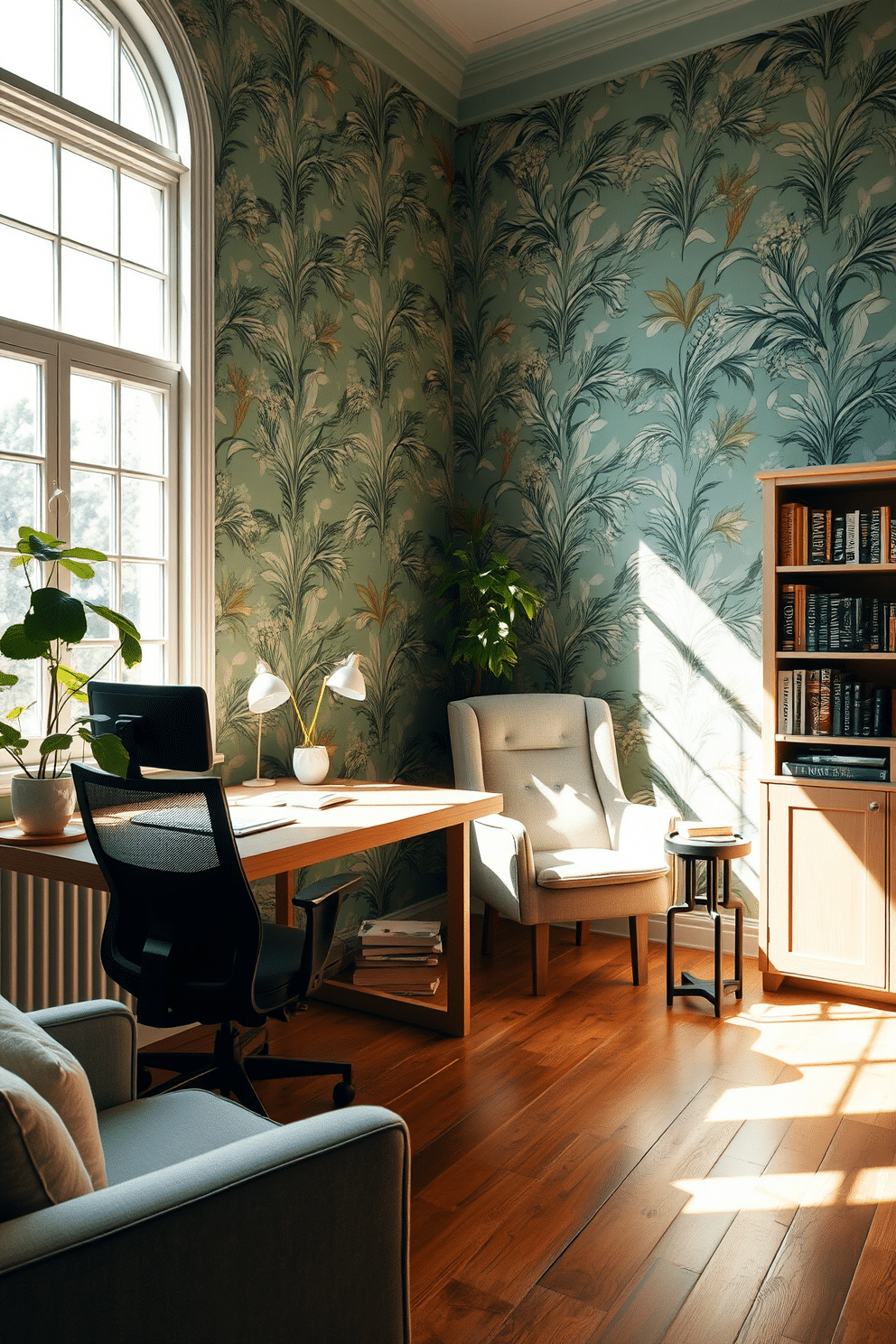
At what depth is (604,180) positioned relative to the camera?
4.02 m

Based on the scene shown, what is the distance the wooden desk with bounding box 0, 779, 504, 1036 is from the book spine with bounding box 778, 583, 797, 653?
3.97 feet

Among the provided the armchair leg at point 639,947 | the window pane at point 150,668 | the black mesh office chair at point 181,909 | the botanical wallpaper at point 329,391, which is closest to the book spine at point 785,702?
the armchair leg at point 639,947

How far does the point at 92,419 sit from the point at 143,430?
7.5 inches

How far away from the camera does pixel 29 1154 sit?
3.29ft

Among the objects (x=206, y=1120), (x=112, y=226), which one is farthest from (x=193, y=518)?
(x=206, y=1120)

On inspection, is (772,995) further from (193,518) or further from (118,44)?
(118,44)

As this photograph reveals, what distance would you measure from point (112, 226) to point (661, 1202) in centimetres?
297

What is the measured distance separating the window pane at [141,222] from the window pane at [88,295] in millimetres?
114

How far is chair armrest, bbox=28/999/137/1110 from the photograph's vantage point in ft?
5.12

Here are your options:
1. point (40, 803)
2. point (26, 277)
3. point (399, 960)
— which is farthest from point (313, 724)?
point (26, 277)

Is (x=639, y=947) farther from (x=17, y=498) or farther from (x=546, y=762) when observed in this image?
(x=17, y=498)

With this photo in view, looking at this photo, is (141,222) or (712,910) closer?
(141,222)

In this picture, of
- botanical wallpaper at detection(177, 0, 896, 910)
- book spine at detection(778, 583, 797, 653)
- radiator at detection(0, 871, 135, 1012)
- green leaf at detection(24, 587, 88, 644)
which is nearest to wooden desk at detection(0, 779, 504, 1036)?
radiator at detection(0, 871, 135, 1012)

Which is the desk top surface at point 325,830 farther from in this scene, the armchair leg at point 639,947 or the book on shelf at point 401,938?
the armchair leg at point 639,947
